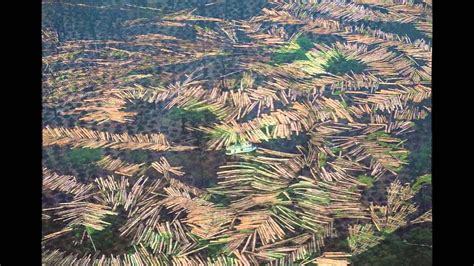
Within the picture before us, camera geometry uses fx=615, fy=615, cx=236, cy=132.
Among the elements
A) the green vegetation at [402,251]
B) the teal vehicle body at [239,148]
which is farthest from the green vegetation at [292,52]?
the green vegetation at [402,251]

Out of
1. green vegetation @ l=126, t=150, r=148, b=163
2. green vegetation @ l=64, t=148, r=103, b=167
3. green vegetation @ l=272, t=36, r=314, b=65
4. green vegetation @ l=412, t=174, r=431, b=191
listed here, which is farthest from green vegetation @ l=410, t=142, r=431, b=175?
green vegetation @ l=64, t=148, r=103, b=167

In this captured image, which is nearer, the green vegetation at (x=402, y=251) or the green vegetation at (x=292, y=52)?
the green vegetation at (x=402, y=251)

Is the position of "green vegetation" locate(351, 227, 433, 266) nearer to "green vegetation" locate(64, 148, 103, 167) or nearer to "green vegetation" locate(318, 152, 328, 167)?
"green vegetation" locate(318, 152, 328, 167)

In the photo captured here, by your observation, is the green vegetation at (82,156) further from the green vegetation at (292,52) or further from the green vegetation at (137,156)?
the green vegetation at (292,52)

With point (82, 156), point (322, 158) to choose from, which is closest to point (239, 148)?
point (322, 158)

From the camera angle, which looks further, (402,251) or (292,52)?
(292,52)

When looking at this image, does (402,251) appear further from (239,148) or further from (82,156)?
(82,156)

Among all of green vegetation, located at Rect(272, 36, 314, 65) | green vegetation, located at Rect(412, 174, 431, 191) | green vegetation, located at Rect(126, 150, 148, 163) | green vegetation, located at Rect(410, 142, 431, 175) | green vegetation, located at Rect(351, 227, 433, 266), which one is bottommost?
green vegetation, located at Rect(351, 227, 433, 266)

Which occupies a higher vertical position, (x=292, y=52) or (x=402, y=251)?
(x=292, y=52)

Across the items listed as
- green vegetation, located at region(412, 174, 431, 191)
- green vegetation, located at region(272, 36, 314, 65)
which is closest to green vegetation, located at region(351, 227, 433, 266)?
green vegetation, located at region(412, 174, 431, 191)

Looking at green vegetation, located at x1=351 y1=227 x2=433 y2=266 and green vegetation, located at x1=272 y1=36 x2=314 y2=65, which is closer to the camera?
green vegetation, located at x1=351 y1=227 x2=433 y2=266

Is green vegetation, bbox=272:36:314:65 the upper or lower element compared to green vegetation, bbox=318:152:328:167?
upper
